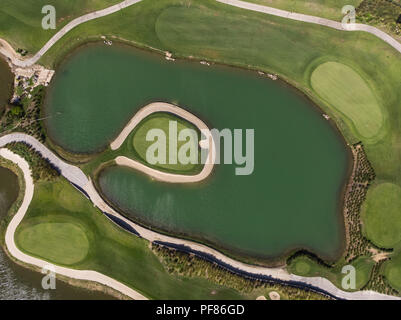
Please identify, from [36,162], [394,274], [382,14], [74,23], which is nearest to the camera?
[394,274]

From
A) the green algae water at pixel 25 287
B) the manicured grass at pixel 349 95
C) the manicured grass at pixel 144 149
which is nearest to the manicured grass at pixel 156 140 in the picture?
the manicured grass at pixel 144 149

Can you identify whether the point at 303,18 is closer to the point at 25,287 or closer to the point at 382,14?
the point at 382,14

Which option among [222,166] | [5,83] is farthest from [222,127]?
[5,83]

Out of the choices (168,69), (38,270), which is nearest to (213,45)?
(168,69)

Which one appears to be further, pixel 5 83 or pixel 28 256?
pixel 5 83

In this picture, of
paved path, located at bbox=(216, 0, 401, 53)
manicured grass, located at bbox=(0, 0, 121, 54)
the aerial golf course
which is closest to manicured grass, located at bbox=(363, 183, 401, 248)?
the aerial golf course
